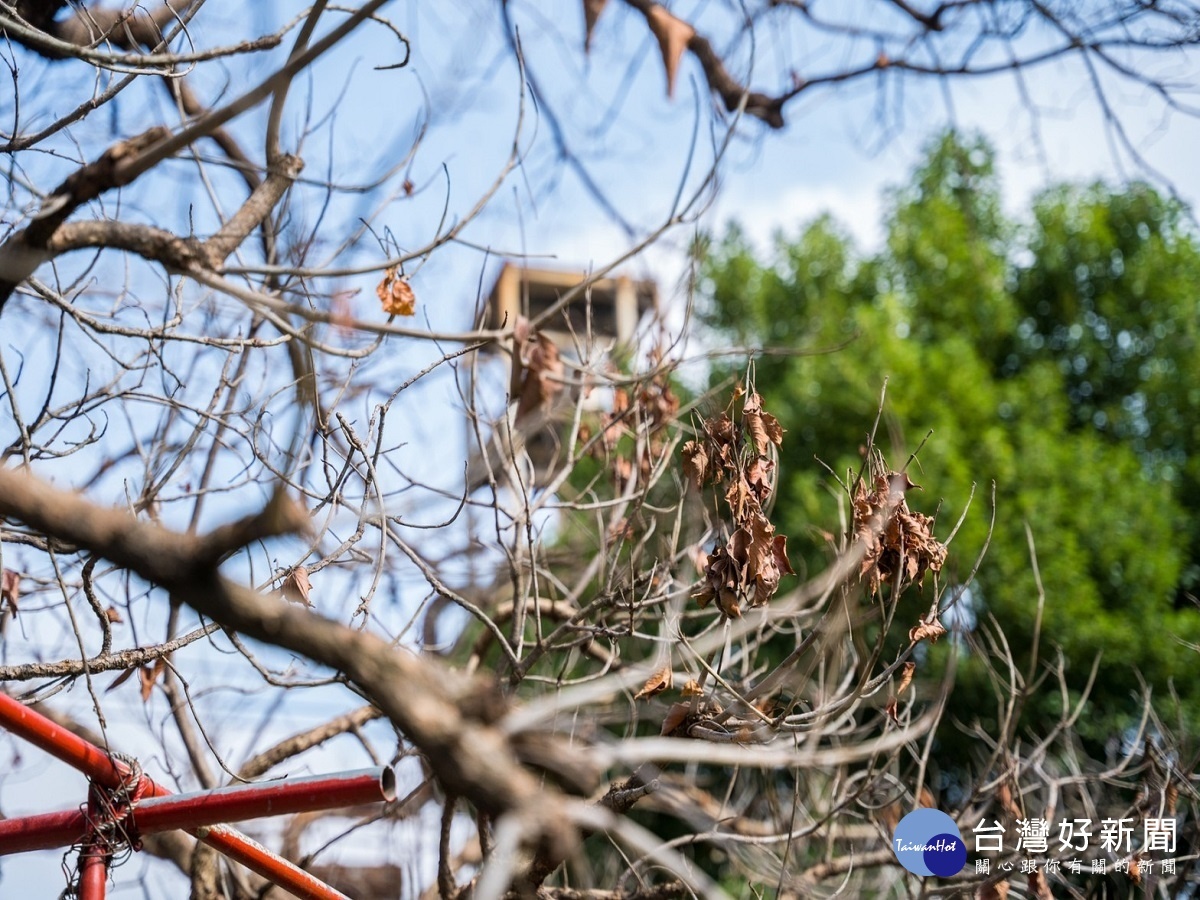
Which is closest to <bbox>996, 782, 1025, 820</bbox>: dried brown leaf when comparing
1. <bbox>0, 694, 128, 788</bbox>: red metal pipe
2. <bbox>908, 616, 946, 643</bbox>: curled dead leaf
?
<bbox>908, 616, 946, 643</bbox>: curled dead leaf

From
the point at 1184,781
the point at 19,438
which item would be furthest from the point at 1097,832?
the point at 19,438

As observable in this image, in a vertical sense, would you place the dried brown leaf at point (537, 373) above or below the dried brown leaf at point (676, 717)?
above

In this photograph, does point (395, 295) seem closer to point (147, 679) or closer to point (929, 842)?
point (147, 679)

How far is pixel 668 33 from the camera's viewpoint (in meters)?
4.59

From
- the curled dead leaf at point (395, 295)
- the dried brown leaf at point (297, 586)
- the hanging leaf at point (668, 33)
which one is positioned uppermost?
the hanging leaf at point (668, 33)

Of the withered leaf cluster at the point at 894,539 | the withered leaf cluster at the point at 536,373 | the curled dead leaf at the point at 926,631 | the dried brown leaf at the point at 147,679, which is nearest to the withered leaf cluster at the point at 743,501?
the withered leaf cluster at the point at 894,539

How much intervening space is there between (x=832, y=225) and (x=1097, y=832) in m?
9.19

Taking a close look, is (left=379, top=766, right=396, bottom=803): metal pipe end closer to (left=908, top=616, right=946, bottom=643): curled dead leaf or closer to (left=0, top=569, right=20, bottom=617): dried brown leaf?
(left=908, top=616, right=946, bottom=643): curled dead leaf

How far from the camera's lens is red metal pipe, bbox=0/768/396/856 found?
211 centimetres

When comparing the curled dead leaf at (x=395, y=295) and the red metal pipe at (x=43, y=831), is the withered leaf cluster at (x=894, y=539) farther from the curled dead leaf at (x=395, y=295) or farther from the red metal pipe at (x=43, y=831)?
the red metal pipe at (x=43, y=831)

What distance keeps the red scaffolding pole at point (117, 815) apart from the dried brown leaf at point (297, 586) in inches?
21.8

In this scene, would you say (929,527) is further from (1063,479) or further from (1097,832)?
(1063,479)

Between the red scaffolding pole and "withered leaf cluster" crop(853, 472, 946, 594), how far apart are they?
4.57ft

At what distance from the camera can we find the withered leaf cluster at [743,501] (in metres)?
2.67
